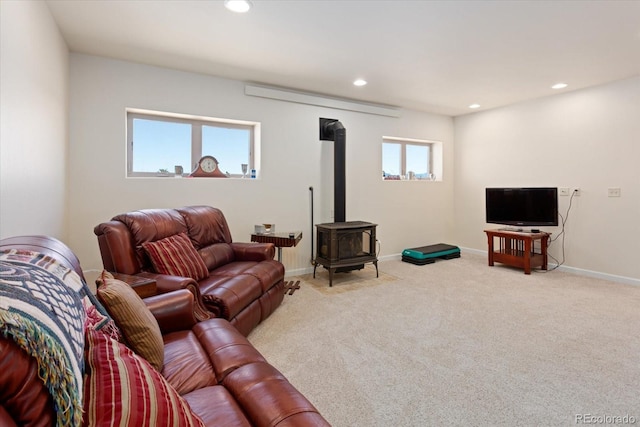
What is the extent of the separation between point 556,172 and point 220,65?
470cm

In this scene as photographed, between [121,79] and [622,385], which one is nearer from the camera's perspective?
[622,385]

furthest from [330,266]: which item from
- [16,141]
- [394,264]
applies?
[16,141]

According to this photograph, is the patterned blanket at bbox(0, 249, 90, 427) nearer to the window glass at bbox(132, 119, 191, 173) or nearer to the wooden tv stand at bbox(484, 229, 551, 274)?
the window glass at bbox(132, 119, 191, 173)

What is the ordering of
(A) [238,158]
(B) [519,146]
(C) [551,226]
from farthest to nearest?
(B) [519,146] → (C) [551,226] → (A) [238,158]

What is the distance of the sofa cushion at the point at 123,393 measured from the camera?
2.18ft

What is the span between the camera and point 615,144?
12.9ft

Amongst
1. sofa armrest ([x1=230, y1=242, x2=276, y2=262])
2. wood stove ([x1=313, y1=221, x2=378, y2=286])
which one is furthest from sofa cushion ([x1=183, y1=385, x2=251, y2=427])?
wood stove ([x1=313, y1=221, x2=378, y2=286])

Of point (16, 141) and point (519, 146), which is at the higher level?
point (519, 146)

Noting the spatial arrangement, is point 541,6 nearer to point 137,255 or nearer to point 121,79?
point 137,255

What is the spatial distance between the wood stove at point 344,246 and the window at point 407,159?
1.55m

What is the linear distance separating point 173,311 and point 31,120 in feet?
5.23

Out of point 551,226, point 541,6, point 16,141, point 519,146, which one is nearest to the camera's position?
point 16,141

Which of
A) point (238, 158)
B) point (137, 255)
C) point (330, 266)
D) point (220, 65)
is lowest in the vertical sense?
point (330, 266)

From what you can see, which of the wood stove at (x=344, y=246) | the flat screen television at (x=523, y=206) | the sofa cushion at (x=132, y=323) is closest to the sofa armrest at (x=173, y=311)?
the sofa cushion at (x=132, y=323)
